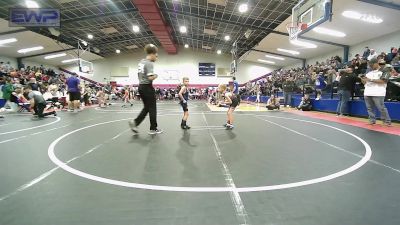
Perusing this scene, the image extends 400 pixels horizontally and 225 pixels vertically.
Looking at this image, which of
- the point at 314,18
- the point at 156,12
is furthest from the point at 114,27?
the point at 314,18

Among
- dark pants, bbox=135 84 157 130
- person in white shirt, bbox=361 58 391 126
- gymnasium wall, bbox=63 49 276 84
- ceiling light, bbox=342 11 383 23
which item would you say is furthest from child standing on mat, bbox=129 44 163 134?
gymnasium wall, bbox=63 49 276 84

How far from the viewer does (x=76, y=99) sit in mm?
11977

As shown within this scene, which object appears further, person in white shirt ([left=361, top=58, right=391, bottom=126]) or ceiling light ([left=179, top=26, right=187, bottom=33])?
ceiling light ([left=179, top=26, right=187, bottom=33])

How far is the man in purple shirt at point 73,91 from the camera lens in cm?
1135

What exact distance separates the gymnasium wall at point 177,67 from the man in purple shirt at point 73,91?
23509 millimetres

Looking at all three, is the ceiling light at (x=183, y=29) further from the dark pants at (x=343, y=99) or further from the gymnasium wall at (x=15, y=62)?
the dark pants at (x=343, y=99)

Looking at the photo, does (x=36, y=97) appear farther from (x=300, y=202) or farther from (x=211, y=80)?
(x=211, y=80)

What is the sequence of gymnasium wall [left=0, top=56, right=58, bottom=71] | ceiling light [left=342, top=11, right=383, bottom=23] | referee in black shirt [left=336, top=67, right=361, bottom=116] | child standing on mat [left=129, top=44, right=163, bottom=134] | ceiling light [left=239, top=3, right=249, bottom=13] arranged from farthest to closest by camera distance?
gymnasium wall [left=0, top=56, right=58, bottom=71]
ceiling light [left=239, top=3, right=249, bottom=13]
ceiling light [left=342, top=11, right=383, bottom=23]
referee in black shirt [left=336, top=67, right=361, bottom=116]
child standing on mat [left=129, top=44, right=163, bottom=134]

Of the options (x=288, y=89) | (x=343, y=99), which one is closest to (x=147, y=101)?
(x=343, y=99)

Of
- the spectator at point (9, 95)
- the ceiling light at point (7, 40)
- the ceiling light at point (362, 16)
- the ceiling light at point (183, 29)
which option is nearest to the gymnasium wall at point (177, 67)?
the ceiling light at point (183, 29)

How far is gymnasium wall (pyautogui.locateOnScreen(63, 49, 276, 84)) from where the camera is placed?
35094 millimetres

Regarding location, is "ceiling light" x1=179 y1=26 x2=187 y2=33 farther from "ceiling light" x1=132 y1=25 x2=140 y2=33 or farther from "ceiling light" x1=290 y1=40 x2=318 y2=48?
"ceiling light" x1=290 y1=40 x2=318 y2=48

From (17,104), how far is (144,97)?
10.3 metres

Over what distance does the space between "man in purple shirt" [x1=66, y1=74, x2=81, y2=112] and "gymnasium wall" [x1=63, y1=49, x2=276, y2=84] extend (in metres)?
23.5
